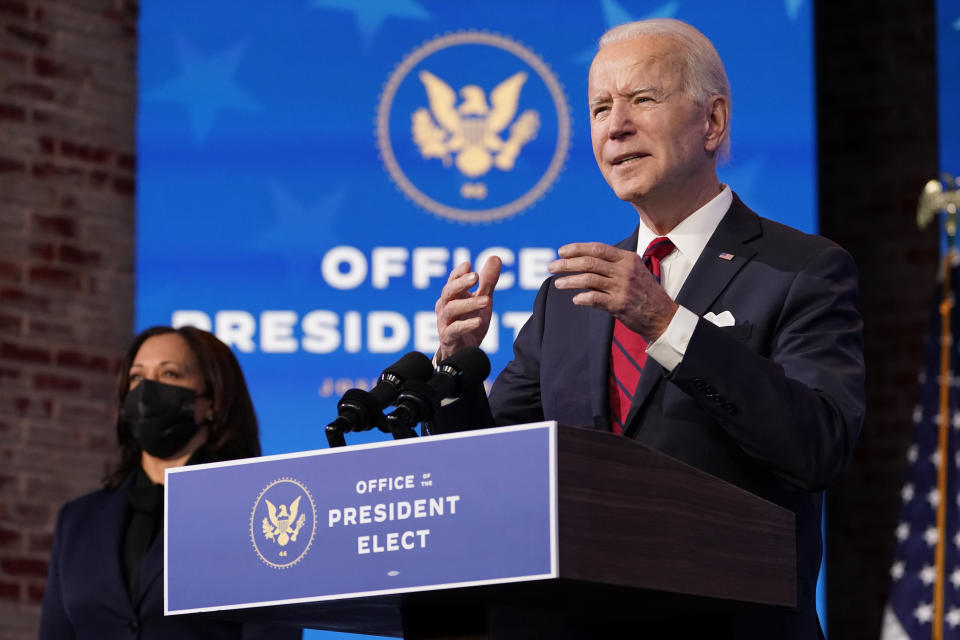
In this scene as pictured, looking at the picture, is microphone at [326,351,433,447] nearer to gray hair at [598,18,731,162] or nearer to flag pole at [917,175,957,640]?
gray hair at [598,18,731,162]

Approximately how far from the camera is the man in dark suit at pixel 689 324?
6.14 ft

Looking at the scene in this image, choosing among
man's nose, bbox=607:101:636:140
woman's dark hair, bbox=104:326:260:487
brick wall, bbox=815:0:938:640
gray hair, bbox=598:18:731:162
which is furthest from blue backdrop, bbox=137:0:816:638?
man's nose, bbox=607:101:636:140

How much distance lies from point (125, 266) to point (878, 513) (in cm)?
306

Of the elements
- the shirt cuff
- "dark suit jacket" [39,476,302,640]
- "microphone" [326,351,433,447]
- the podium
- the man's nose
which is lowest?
"dark suit jacket" [39,476,302,640]

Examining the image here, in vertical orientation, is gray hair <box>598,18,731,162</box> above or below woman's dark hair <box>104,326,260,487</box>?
above

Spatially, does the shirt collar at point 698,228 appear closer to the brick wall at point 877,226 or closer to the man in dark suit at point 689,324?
the man in dark suit at point 689,324

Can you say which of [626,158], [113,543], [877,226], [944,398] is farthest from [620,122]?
[877,226]

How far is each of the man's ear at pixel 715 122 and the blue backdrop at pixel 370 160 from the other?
109 inches

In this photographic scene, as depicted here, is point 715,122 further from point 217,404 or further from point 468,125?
point 468,125

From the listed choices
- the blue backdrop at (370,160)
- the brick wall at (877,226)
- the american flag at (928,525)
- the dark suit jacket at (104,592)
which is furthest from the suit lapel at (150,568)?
the brick wall at (877,226)

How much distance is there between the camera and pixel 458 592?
1611 mm

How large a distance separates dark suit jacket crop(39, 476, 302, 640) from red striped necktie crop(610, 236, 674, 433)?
1609mm

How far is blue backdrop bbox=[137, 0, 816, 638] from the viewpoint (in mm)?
5180

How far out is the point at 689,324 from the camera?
189cm
